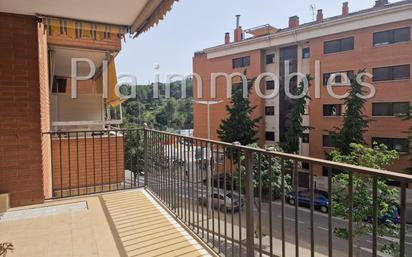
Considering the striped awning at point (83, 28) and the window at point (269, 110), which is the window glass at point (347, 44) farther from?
the striped awning at point (83, 28)

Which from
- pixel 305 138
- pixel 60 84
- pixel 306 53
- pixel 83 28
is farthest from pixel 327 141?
pixel 83 28

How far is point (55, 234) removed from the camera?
3049mm

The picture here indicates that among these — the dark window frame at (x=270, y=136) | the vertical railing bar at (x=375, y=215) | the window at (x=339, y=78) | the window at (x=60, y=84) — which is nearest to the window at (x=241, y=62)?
the dark window frame at (x=270, y=136)

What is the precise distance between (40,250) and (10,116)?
1.87 m

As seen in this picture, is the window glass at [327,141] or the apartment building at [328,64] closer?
the apartment building at [328,64]

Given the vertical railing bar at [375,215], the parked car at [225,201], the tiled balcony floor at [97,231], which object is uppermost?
the vertical railing bar at [375,215]

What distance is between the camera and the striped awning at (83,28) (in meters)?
3.98

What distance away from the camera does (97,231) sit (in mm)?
3123

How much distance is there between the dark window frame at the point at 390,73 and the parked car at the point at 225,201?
1781 centimetres

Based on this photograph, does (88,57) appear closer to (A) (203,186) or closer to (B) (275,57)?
(A) (203,186)

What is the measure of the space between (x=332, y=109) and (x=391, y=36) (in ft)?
17.2

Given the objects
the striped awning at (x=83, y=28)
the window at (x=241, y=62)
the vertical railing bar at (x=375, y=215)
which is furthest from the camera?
the window at (x=241, y=62)

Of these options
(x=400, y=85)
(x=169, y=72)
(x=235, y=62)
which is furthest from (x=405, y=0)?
(x=169, y=72)

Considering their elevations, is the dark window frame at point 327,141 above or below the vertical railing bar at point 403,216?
below
